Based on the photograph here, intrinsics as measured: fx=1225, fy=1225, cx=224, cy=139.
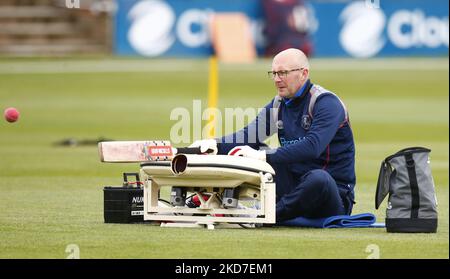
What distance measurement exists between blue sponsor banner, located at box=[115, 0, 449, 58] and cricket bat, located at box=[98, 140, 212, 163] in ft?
96.5

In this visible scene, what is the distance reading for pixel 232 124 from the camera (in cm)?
2277

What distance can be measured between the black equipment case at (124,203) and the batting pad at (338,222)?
4.13 ft

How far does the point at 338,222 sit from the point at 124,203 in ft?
6.25

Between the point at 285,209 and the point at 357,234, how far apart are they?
2.24ft

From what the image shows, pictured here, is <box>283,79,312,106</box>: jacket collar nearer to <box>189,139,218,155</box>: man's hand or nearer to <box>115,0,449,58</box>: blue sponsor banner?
<box>189,139,218,155</box>: man's hand

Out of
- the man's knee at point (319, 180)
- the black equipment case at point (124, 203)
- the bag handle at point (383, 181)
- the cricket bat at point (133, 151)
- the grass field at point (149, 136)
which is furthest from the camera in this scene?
the black equipment case at point (124, 203)

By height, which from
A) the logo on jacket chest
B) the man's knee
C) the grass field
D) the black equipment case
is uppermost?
the logo on jacket chest

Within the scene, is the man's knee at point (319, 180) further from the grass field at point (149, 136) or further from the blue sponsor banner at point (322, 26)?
the blue sponsor banner at point (322, 26)

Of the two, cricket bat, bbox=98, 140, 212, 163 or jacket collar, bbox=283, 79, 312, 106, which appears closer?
cricket bat, bbox=98, 140, 212, 163

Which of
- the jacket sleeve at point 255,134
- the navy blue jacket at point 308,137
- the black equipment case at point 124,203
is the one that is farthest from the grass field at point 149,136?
the jacket sleeve at point 255,134

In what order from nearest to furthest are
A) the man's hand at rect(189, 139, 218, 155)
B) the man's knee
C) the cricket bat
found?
1. the cricket bat
2. the man's knee
3. the man's hand at rect(189, 139, 218, 155)

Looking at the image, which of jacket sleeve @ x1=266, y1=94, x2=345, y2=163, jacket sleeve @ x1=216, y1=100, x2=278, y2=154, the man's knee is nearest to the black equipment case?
jacket sleeve @ x1=216, y1=100, x2=278, y2=154

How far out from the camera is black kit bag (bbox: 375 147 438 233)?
10.3 meters

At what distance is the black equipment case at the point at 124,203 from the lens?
35.1 feet
